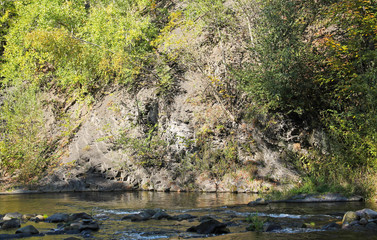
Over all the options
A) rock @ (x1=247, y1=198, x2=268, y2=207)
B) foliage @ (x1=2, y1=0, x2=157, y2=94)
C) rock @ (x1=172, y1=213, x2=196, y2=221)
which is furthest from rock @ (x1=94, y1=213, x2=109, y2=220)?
foliage @ (x1=2, y1=0, x2=157, y2=94)

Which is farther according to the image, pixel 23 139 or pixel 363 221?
pixel 23 139

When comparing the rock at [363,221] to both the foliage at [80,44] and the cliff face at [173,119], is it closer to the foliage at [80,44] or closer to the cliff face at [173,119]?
the cliff face at [173,119]

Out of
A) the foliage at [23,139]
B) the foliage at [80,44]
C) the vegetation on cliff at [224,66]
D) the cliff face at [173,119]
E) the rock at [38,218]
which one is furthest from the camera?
the foliage at [80,44]

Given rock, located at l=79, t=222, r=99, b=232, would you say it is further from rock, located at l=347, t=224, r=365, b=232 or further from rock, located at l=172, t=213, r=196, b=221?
rock, located at l=347, t=224, r=365, b=232

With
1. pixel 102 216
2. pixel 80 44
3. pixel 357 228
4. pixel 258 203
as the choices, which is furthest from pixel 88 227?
pixel 80 44

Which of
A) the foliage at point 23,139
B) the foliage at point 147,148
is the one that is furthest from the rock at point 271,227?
the foliage at point 23,139

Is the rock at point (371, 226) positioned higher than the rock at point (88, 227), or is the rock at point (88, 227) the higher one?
the rock at point (88, 227)

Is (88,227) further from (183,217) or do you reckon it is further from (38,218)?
(183,217)

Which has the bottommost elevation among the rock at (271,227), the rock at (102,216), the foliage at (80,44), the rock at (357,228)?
the rock at (357,228)

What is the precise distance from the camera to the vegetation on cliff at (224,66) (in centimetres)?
1388

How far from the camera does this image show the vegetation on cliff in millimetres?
13883

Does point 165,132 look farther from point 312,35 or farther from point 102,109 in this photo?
point 312,35

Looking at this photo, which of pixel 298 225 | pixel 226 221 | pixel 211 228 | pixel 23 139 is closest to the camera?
pixel 211 228

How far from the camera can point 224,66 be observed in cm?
2070
